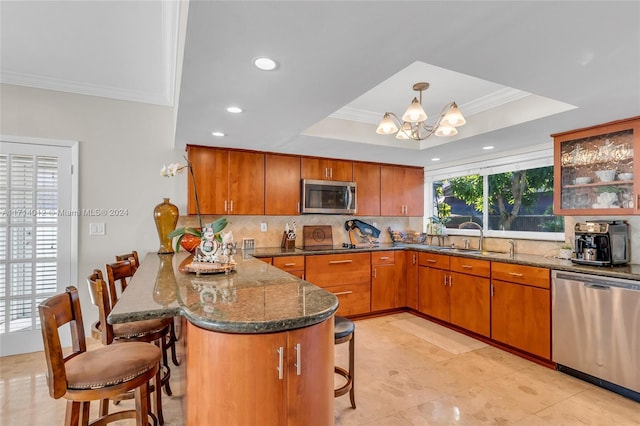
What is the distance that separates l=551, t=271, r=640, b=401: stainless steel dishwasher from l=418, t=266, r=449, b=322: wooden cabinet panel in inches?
47.1

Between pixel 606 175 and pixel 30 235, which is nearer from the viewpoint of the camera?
pixel 606 175

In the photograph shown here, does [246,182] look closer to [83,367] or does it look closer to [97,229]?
[97,229]

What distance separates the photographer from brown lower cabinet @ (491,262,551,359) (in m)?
2.88

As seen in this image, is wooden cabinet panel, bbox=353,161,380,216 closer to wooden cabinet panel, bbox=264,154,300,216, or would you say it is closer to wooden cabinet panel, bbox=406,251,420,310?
wooden cabinet panel, bbox=406,251,420,310

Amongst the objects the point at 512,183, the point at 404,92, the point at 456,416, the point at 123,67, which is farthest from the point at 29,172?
the point at 512,183

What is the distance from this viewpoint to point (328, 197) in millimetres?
4359

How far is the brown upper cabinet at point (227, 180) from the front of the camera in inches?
143

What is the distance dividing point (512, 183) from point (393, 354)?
2.56 m

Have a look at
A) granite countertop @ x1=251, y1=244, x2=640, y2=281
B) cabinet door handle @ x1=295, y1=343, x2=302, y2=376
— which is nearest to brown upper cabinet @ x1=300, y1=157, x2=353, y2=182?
granite countertop @ x1=251, y1=244, x2=640, y2=281

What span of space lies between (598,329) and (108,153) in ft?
15.5

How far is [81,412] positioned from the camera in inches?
58.2

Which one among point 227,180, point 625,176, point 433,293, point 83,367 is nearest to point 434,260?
point 433,293

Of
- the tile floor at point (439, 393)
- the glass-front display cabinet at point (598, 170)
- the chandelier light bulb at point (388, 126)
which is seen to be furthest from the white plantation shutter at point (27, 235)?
the glass-front display cabinet at point (598, 170)

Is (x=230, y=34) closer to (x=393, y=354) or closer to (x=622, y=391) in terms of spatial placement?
(x=393, y=354)
